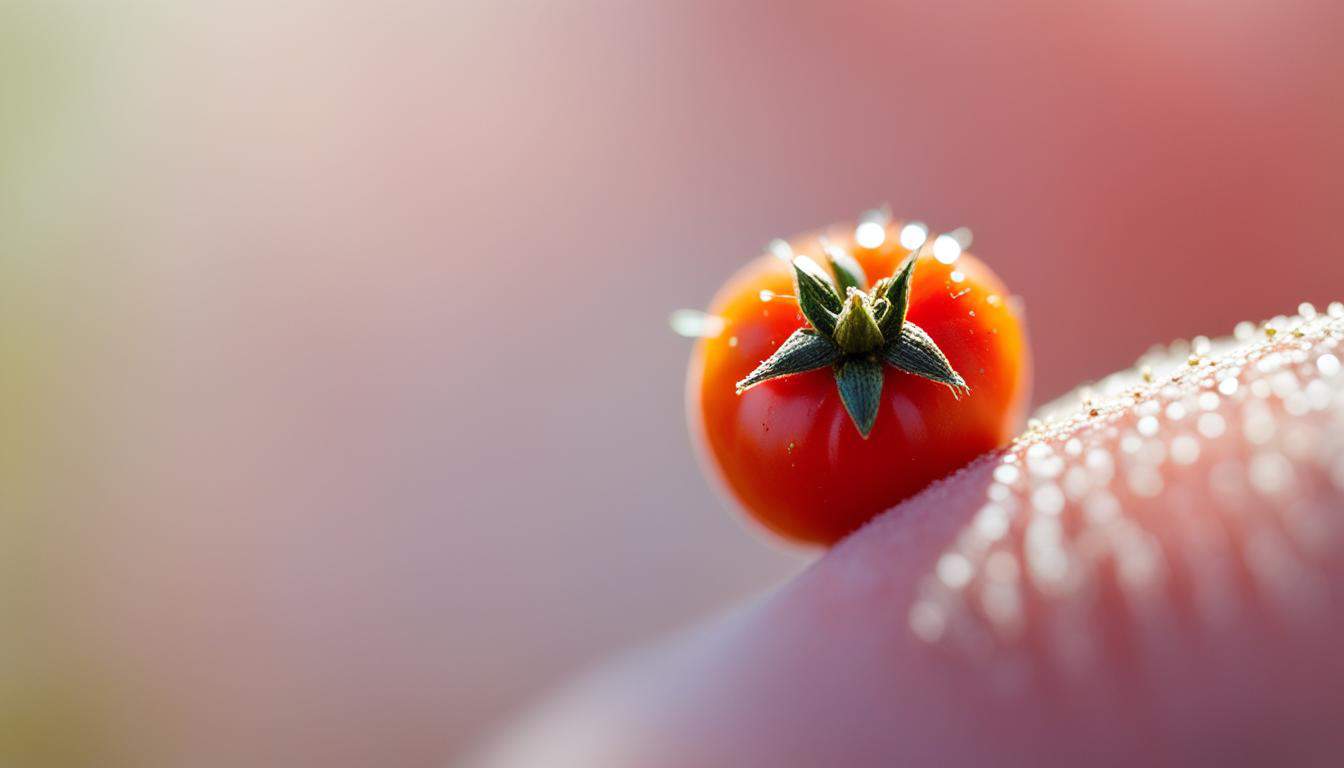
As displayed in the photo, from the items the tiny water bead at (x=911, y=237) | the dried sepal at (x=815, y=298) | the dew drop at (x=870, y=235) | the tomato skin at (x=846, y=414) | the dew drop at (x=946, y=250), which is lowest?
the tomato skin at (x=846, y=414)

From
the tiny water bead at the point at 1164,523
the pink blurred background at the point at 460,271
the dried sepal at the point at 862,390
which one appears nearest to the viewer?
the tiny water bead at the point at 1164,523

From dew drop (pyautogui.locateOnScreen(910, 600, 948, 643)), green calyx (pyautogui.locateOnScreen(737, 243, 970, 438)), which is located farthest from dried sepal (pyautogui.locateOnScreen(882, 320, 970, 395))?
dew drop (pyautogui.locateOnScreen(910, 600, 948, 643))

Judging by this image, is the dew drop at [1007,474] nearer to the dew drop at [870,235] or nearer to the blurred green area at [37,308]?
the dew drop at [870,235]

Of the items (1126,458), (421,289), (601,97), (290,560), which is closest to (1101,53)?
(601,97)

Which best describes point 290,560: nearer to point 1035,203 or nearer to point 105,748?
point 105,748

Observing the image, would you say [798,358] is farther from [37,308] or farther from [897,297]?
[37,308]

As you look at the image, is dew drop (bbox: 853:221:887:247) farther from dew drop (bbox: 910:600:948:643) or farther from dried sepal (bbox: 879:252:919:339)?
dew drop (bbox: 910:600:948:643)

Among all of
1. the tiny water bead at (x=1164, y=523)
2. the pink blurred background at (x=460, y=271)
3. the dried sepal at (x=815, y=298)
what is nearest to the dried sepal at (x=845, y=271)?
the dried sepal at (x=815, y=298)

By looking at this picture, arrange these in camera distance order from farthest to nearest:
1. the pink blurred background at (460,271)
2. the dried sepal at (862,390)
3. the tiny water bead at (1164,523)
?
the pink blurred background at (460,271) < the dried sepal at (862,390) < the tiny water bead at (1164,523)

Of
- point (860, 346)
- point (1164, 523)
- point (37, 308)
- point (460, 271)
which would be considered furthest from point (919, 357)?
point (37, 308)
